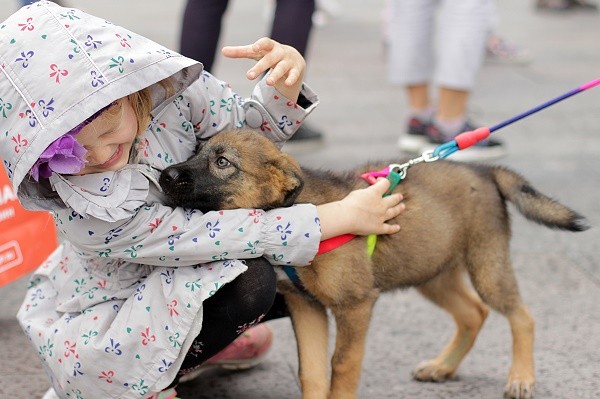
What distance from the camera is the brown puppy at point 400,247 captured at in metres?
3.01

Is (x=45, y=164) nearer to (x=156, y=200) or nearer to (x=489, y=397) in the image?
(x=156, y=200)

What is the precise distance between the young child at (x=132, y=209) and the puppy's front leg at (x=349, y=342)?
242 mm

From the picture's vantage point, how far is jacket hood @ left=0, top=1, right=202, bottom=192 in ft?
→ 8.49

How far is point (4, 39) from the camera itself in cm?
265

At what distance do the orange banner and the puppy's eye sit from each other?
37.2 inches

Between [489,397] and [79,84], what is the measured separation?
1792 mm

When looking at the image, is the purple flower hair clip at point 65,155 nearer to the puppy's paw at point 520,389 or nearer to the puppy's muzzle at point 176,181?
the puppy's muzzle at point 176,181

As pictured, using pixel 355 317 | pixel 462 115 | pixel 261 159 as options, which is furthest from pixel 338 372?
pixel 462 115

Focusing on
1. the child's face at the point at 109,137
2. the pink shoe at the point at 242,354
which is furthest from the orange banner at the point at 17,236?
the child's face at the point at 109,137

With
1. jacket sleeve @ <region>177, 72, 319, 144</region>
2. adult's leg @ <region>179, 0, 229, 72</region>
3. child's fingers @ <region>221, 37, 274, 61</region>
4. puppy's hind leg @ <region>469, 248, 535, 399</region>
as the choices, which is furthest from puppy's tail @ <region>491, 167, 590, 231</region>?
adult's leg @ <region>179, 0, 229, 72</region>

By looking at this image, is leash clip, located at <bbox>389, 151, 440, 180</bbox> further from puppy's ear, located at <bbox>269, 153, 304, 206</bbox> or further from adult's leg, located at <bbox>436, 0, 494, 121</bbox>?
adult's leg, located at <bbox>436, 0, 494, 121</bbox>

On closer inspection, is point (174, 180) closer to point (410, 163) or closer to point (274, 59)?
point (274, 59)

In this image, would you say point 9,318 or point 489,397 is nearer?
point 489,397

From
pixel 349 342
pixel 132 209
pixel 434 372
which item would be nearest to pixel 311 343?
pixel 349 342
